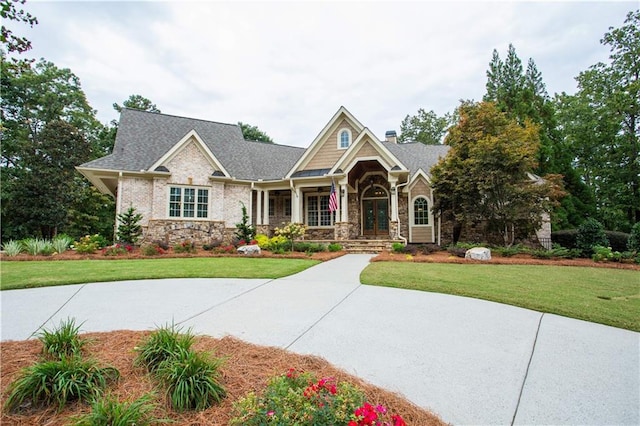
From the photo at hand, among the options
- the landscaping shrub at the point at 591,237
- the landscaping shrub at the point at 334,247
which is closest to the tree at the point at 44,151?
the landscaping shrub at the point at 334,247

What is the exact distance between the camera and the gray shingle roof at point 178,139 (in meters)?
15.8

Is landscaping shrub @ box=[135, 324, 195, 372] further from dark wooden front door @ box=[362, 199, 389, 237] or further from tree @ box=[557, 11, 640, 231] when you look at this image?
tree @ box=[557, 11, 640, 231]

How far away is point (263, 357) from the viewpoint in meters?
2.92

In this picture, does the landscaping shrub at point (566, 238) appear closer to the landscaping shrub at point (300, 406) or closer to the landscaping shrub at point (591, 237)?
the landscaping shrub at point (591, 237)

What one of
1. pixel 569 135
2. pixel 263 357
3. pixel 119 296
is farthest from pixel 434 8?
pixel 569 135

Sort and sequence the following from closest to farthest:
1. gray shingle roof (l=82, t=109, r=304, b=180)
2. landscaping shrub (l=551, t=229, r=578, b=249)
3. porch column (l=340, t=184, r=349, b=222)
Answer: landscaping shrub (l=551, t=229, r=578, b=249), porch column (l=340, t=184, r=349, b=222), gray shingle roof (l=82, t=109, r=304, b=180)

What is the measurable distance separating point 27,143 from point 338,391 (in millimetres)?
30143

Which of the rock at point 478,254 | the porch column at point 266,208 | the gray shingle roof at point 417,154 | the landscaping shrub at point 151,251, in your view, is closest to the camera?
the rock at point 478,254

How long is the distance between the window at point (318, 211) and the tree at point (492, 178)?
6.37 metres

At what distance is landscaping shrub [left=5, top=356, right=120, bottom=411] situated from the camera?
2.08 metres

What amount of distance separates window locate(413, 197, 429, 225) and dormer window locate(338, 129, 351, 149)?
5.29 m

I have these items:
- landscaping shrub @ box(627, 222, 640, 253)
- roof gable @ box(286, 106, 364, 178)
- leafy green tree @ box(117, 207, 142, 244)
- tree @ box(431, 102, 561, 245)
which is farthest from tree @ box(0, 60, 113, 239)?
landscaping shrub @ box(627, 222, 640, 253)

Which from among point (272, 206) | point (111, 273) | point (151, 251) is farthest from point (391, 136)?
point (111, 273)

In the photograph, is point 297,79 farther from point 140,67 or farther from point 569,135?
point 569,135
